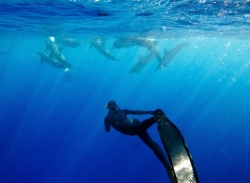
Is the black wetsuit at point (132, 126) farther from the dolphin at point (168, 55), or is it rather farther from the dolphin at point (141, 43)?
the dolphin at point (168, 55)

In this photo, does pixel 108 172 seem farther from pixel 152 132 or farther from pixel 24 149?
pixel 24 149

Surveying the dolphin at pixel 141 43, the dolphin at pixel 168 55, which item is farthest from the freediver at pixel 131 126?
the dolphin at pixel 168 55

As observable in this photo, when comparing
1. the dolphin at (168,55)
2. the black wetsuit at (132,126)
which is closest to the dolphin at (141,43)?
the dolphin at (168,55)

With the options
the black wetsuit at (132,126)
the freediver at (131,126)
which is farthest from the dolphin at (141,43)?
the black wetsuit at (132,126)

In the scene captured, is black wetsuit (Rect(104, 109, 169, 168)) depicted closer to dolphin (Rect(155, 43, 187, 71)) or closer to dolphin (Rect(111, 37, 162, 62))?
dolphin (Rect(111, 37, 162, 62))

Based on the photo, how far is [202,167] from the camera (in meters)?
16.7

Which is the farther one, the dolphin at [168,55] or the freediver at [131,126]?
the dolphin at [168,55]

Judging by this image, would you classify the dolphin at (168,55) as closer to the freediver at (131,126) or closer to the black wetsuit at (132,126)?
the freediver at (131,126)

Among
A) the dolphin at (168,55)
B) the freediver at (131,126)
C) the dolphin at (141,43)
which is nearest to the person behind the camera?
the freediver at (131,126)

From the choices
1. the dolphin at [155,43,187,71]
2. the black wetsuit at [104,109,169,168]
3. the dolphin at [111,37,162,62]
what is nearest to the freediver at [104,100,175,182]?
the black wetsuit at [104,109,169,168]

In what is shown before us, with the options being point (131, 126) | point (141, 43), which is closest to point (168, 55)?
point (141, 43)

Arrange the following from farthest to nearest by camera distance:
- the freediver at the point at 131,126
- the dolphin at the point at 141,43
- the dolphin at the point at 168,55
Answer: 1. the dolphin at the point at 168,55
2. the dolphin at the point at 141,43
3. the freediver at the point at 131,126

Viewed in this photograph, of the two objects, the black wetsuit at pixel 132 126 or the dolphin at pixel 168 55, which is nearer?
the black wetsuit at pixel 132 126

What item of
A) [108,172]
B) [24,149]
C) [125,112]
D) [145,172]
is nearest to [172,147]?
[125,112]
